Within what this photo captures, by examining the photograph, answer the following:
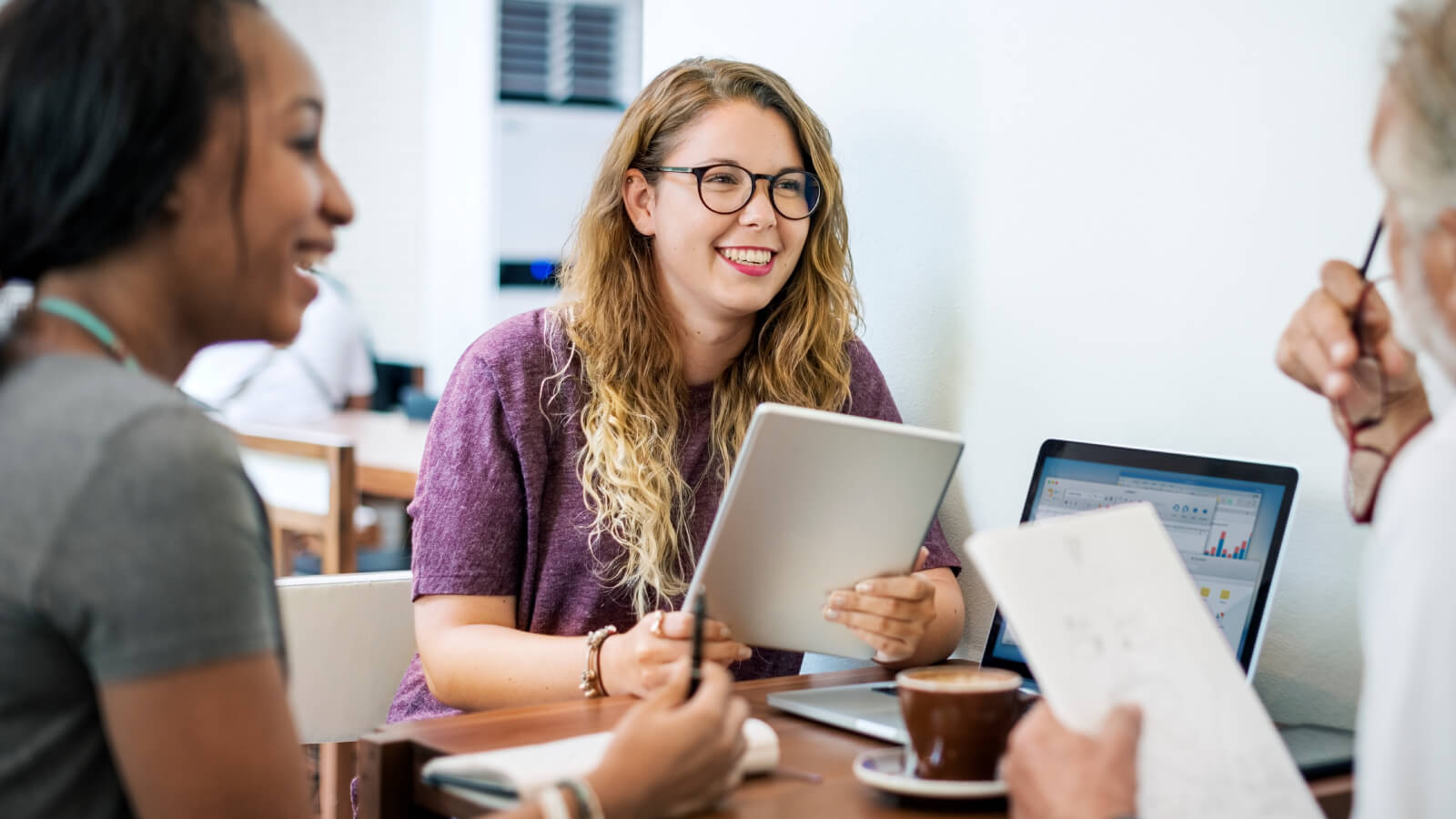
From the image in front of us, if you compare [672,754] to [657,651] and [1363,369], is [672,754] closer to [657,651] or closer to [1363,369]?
[657,651]

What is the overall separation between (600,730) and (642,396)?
58 cm

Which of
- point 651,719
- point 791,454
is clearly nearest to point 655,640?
point 791,454

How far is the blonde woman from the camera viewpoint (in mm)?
1469

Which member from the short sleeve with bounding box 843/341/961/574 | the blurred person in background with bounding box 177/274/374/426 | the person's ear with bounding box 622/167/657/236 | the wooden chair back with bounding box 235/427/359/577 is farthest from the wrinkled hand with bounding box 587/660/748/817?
the blurred person in background with bounding box 177/274/374/426

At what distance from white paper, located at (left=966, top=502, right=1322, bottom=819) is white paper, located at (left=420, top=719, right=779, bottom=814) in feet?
0.79

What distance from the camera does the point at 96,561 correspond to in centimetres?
74

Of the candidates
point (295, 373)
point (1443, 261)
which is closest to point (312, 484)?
point (295, 373)

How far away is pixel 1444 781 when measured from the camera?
74 cm

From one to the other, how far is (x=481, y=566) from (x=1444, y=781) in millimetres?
990

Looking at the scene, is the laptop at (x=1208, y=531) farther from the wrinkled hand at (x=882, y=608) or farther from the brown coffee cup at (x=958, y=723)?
the brown coffee cup at (x=958, y=723)

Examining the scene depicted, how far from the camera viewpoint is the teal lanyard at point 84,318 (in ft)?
2.72

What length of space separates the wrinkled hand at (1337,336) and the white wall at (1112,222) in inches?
6.8

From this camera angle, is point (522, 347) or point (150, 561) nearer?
point (150, 561)

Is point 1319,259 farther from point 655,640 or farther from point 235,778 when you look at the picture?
point 235,778
